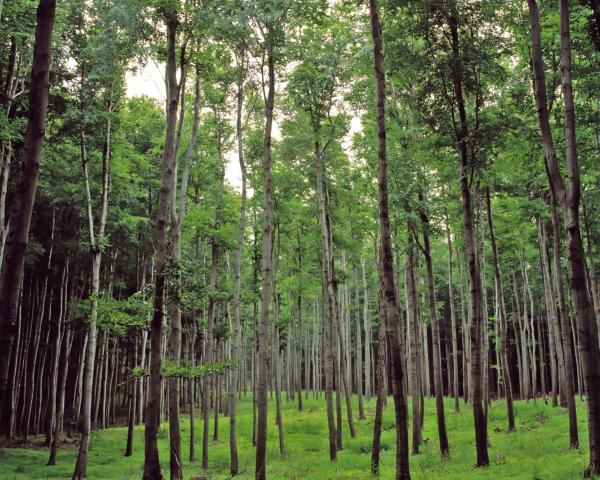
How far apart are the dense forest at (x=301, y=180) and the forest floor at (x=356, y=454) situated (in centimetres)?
18

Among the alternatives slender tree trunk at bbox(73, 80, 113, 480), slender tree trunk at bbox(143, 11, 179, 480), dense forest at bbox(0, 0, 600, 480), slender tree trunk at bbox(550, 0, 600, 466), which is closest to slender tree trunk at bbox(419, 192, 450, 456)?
dense forest at bbox(0, 0, 600, 480)

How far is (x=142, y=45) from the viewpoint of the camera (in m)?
14.0

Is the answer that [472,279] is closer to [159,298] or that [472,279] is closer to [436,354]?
[436,354]

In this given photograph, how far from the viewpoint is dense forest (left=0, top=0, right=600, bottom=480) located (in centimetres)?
1107

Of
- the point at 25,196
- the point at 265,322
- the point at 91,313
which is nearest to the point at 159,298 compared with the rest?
the point at 265,322

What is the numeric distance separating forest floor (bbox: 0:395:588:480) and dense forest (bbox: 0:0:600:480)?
0.18 m

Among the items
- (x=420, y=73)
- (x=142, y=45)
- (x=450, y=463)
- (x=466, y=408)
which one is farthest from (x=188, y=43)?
(x=466, y=408)

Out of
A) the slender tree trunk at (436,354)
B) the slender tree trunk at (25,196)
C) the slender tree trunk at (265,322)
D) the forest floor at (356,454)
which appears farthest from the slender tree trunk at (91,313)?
the slender tree trunk at (436,354)

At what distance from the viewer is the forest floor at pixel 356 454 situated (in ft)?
43.3

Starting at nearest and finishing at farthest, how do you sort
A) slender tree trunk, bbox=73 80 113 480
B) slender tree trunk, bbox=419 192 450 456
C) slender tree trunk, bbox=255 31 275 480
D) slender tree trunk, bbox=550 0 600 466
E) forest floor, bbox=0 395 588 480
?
slender tree trunk, bbox=550 0 600 466, slender tree trunk, bbox=255 31 275 480, forest floor, bbox=0 395 588 480, slender tree trunk, bbox=419 192 450 456, slender tree trunk, bbox=73 80 113 480

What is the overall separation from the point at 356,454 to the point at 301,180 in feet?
42.7

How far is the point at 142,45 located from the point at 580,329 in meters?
13.1

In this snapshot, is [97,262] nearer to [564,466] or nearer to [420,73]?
[420,73]

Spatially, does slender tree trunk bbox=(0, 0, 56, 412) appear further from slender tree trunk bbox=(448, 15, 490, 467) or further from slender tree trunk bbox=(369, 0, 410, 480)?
slender tree trunk bbox=(448, 15, 490, 467)
